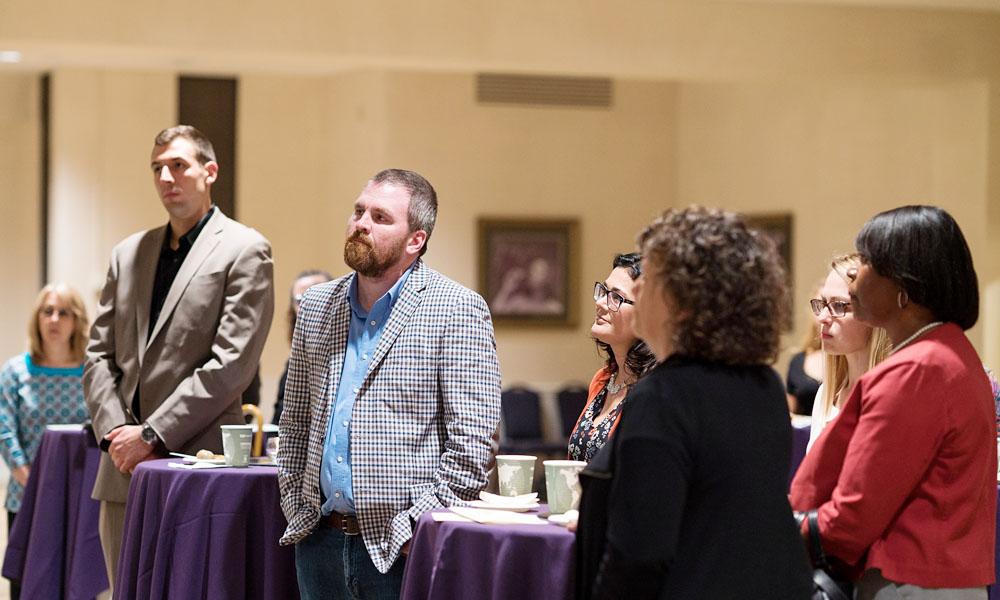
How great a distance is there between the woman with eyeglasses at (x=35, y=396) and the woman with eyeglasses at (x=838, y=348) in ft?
12.3

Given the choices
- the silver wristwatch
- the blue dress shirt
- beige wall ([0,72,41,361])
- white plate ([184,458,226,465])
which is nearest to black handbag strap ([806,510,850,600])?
the blue dress shirt

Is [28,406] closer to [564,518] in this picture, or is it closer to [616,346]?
[616,346]

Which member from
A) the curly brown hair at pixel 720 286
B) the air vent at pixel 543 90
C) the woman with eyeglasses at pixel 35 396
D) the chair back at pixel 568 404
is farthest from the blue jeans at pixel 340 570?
the air vent at pixel 543 90

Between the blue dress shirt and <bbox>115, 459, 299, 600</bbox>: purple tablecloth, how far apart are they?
53 cm

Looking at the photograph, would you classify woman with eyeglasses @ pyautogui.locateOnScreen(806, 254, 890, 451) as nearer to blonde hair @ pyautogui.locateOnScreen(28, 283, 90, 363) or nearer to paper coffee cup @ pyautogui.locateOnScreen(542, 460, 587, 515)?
paper coffee cup @ pyautogui.locateOnScreen(542, 460, 587, 515)

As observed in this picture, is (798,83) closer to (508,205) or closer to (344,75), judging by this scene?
(508,205)

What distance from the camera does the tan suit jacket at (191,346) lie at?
4.13 meters

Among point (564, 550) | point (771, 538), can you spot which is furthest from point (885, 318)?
point (564, 550)

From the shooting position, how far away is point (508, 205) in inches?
441

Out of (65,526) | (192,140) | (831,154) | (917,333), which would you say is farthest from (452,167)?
(917,333)

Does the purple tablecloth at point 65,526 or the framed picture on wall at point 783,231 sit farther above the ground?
the framed picture on wall at point 783,231

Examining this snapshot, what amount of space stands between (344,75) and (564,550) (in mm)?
8839

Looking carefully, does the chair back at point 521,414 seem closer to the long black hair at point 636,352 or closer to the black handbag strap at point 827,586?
the long black hair at point 636,352

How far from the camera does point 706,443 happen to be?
2170 millimetres
